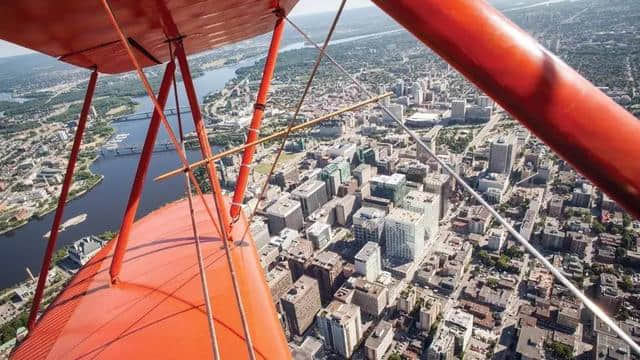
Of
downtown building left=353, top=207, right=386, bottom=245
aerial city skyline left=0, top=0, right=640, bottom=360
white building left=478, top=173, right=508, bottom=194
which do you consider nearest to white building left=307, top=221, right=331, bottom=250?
aerial city skyline left=0, top=0, right=640, bottom=360

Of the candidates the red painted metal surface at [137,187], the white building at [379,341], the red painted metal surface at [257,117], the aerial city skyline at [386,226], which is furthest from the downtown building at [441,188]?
the red painted metal surface at [137,187]

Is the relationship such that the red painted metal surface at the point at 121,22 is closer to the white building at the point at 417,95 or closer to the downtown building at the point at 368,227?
the downtown building at the point at 368,227

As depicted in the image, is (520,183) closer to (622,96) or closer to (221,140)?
(622,96)

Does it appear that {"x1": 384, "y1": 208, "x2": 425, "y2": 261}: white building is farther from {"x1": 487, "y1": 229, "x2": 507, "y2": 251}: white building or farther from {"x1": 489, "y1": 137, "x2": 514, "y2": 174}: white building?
{"x1": 489, "y1": 137, "x2": 514, "y2": 174}: white building

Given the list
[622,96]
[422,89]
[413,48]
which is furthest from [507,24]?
Result: [413,48]

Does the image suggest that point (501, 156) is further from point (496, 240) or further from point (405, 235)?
point (405, 235)

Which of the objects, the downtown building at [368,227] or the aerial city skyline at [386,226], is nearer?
the aerial city skyline at [386,226]
